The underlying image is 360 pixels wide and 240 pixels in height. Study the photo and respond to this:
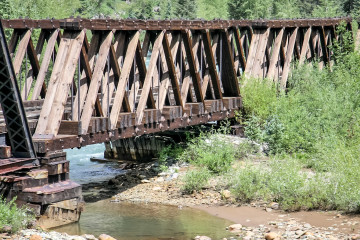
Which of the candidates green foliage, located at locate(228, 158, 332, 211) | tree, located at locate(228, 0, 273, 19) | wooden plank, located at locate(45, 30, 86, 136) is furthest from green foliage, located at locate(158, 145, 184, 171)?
tree, located at locate(228, 0, 273, 19)

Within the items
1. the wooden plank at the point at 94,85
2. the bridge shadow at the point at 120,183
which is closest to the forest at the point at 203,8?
the bridge shadow at the point at 120,183

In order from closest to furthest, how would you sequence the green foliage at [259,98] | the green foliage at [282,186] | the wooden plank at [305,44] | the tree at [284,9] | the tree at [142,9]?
the green foliage at [282,186]
the green foliage at [259,98]
the wooden plank at [305,44]
the tree at [284,9]
the tree at [142,9]

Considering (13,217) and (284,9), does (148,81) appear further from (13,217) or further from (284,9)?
(284,9)

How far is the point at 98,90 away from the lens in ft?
64.2

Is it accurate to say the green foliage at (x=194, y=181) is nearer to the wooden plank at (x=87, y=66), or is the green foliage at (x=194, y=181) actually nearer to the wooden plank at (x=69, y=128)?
the wooden plank at (x=87, y=66)

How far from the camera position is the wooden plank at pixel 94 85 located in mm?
17156

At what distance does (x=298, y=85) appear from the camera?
1074 inches

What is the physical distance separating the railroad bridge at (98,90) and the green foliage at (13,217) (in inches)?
22.5

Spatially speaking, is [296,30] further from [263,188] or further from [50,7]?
[50,7]

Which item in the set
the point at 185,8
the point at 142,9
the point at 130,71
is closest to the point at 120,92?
the point at 130,71

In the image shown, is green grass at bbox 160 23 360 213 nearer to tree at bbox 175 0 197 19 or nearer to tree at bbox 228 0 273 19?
tree at bbox 228 0 273 19

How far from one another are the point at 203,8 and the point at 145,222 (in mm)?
89203

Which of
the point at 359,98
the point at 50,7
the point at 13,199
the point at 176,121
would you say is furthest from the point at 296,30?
the point at 50,7

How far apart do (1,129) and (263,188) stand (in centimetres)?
589
